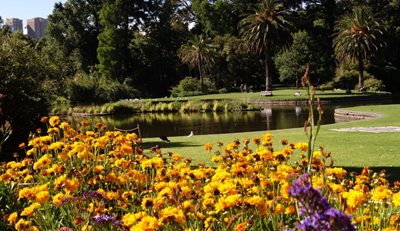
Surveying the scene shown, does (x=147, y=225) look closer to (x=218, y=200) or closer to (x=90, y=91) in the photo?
(x=218, y=200)

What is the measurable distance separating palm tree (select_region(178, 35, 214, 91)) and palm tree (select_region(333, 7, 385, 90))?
40.4 ft

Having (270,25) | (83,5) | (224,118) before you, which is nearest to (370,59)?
(270,25)

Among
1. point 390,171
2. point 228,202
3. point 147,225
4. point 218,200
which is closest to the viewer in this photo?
point 147,225

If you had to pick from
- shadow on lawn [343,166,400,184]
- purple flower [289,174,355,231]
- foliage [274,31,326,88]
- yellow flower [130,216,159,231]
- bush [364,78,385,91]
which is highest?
foliage [274,31,326,88]

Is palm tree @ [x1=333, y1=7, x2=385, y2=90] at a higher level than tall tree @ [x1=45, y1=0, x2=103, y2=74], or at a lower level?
lower

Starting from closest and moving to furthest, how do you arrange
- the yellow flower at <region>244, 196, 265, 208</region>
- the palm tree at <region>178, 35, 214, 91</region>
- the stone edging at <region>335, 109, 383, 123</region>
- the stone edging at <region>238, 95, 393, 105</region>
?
the yellow flower at <region>244, 196, 265, 208</region>, the stone edging at <region>335, 109, 383, 123</region>, the stone edging at <region>238, 95, 393, 105</region>, the palm tree at <region>178, 35, 214, 91</region>

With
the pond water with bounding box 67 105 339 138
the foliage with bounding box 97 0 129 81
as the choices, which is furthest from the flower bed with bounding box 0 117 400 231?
the foliage with bounding box 97 0 129 81

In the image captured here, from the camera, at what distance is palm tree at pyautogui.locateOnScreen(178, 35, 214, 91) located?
49906 mm

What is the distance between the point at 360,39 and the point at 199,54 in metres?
14.9

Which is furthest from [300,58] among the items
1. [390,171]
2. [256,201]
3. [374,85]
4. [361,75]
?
[256,201]

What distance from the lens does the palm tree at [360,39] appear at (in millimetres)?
43156

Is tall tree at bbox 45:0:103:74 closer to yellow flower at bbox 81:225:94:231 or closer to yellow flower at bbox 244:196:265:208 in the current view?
yellow flower at bbox 81:225:94:231

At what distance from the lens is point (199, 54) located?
49750 mm

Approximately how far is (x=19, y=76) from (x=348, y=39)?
37.4 metres
